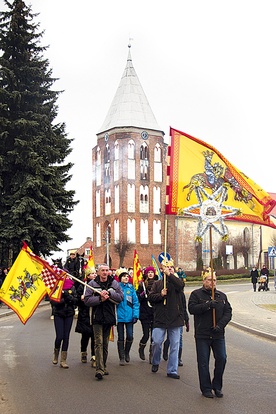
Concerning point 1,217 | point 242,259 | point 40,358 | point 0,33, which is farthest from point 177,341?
point 242,259

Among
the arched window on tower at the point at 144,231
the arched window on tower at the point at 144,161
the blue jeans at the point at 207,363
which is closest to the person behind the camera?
the blue jeans at the point at 207,363

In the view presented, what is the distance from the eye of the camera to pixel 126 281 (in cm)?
1143

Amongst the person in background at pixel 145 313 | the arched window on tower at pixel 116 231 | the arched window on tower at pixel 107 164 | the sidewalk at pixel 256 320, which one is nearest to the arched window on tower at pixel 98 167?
the arched window on tower at pixel 107 164

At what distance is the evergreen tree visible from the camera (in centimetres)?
3303

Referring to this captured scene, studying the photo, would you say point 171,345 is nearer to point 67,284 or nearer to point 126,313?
point 126,313

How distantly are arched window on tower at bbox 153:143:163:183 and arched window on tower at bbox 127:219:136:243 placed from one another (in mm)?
7109

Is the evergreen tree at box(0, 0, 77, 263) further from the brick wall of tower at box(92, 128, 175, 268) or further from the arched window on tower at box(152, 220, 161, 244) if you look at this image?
the arched window on tower at box(152, 220, 161, 244)

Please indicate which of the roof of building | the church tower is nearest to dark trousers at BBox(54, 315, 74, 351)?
the church tower

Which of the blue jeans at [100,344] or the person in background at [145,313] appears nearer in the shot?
the blue jeans at [100,344]

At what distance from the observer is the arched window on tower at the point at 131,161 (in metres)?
85.7

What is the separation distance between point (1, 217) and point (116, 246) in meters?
51.6

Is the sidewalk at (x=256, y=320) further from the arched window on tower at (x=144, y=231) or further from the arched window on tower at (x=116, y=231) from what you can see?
the arched window on tower at (x=144, y=231)

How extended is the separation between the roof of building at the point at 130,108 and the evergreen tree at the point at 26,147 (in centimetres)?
5235

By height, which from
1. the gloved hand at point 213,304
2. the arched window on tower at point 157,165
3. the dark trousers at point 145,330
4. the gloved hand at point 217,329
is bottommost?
the dark trousers at point 145,330
